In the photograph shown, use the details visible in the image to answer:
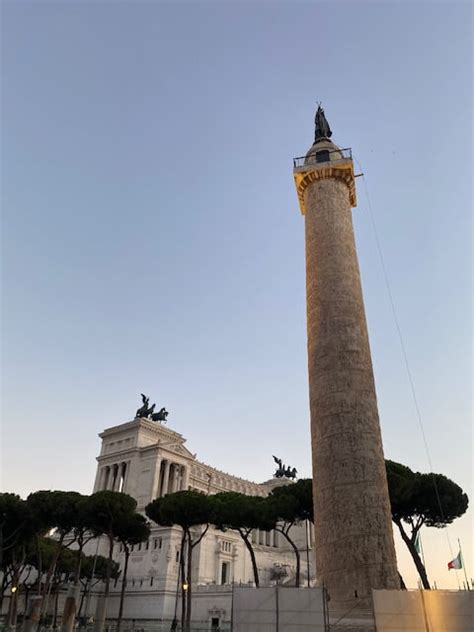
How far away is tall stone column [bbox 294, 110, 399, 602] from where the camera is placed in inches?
737

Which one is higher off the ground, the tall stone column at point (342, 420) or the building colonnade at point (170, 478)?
the building colonnade at point (170, 478)

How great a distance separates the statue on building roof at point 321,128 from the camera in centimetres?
3366

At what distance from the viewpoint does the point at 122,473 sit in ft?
239

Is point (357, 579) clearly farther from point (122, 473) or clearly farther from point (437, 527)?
point (122, 473)

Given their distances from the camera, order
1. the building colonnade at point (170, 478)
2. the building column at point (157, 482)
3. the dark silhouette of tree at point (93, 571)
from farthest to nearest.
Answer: the building colonnade at point (170, 478) < the building column at point (157, 482) < the dark silhouette of tree at point (93, 571)

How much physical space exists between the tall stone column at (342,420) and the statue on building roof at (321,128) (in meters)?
6.75

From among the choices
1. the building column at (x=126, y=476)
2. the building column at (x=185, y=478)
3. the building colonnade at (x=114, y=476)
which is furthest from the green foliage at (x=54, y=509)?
the building column at (x=185, y=478)

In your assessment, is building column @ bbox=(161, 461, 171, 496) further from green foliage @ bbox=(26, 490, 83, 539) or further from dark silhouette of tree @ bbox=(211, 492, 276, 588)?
dark silhouette of tree @ bbox=(211, 492, 276, 588)

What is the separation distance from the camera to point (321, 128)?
34.0 m

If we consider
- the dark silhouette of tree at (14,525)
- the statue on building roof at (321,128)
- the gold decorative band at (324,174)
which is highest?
the statue on building roof at (321,128)

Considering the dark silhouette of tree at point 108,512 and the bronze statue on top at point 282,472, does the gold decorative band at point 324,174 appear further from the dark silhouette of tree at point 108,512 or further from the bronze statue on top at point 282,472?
the bronze statue on top at point 282,472

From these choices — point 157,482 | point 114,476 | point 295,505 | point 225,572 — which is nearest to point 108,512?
point 295,505

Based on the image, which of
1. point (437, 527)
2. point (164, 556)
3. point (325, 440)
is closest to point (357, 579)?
point (325, 440)

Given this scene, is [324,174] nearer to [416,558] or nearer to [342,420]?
[342,420]
